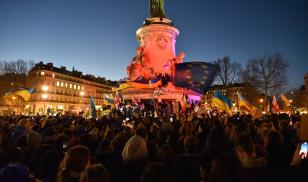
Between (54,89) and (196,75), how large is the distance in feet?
249

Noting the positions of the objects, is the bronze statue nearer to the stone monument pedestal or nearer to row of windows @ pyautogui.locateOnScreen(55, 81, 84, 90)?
the stone monument pedestal

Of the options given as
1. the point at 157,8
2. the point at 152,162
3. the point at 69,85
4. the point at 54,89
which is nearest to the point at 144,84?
the point at 157,8

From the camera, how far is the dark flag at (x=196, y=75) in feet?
44.8

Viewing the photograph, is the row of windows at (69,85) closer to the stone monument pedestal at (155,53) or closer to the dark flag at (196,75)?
the stone monument pedestal at (155,53)

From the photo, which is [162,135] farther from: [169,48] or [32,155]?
[169,48]

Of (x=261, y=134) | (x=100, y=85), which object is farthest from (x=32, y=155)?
(x=100, y=85)

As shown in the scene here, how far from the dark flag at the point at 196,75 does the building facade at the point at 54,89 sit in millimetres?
58632

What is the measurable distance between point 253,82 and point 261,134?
41187mm

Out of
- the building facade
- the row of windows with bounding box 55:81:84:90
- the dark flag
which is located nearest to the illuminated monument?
the dark flag

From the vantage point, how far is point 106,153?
20.3ft

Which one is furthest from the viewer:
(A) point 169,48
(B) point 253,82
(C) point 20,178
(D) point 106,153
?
(B) point 253,82

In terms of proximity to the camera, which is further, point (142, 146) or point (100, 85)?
point (100, 85)

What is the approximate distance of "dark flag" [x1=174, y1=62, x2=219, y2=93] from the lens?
13.6 meters

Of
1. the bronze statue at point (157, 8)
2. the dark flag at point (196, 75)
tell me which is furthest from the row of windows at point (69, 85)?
the dark flag at point (196, 75)
